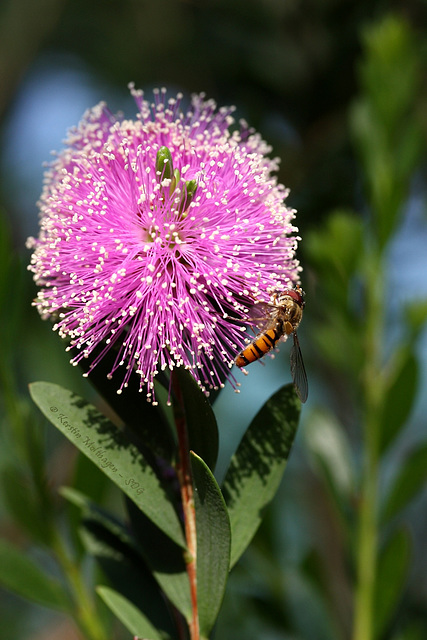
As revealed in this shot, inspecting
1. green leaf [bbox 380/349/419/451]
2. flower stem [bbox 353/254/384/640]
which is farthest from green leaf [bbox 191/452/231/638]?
green leaf [bbox 380/349/419/451]

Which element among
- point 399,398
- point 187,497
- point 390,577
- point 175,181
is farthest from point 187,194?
point 390,577

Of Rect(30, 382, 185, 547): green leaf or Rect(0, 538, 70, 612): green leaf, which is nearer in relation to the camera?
Rect(30, 382, 185, 547): green leaf

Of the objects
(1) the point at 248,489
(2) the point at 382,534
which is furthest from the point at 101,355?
(2) the point at 382,534

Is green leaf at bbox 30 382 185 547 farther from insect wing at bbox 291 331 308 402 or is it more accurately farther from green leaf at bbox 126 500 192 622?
insect wing at bbox 291 331 308 402

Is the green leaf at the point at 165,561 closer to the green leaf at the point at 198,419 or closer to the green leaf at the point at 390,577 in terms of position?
the green leaf at the point at 198,419

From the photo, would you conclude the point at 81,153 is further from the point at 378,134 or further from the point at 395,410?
the point at 378,134

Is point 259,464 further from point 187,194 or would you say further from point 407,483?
point 407,483
